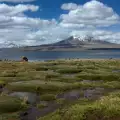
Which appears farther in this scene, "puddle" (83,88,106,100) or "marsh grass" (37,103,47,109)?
"puddle" (83,88,106,100)

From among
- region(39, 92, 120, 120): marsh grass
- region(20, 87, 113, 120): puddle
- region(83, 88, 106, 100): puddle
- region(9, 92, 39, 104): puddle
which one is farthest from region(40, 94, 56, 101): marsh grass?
region(39, 92, 120, 120): marsh grass

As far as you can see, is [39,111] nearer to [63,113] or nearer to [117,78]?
[63,113]

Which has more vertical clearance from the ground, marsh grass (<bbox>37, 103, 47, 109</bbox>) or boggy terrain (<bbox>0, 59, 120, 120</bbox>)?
A: boggy terrain (<bbox>0, 59, 120, 120</bbox>)

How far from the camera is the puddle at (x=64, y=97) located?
117 feet

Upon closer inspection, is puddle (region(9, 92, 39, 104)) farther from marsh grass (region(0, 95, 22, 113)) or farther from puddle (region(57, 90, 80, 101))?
puddle (region(57, 90, 80, 101))

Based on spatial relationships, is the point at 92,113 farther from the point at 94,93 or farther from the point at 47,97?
the point at 94,93

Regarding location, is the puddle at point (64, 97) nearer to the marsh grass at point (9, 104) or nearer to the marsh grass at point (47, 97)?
the marsh grass at point (47, 97)

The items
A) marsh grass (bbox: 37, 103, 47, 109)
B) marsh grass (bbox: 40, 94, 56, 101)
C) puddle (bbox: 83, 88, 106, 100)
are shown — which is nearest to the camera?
marsh grass (bbox: 37, 103, 47, 109)

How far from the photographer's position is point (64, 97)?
47.1m

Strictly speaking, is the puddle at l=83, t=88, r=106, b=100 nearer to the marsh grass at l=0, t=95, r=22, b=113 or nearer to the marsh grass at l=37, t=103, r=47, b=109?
the marsh grass at l=37, t=103, r=47, b=109

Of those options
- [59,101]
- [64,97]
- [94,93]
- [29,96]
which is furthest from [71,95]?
[29,96]

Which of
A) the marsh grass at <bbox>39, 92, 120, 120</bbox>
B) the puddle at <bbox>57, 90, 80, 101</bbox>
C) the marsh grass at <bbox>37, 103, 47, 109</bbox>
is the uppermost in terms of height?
the marsh grass at <bbox>39, 92, 120, 120</bbox>

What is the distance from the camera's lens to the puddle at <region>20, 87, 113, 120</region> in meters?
35.6

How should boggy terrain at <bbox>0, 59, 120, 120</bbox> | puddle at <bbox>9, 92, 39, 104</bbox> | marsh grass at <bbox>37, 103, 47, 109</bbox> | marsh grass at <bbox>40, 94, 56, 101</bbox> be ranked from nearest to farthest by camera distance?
boggy terrain at <bbox>0, 59, 120, 120</bbox>
marsh grass at <bbox>37, 103, 47, 109</bbox>
puddle at <bbox>9, 92, 39, 104</bbox>
marsh grass at <bbox>40, 94, 56, 101</bbox>
